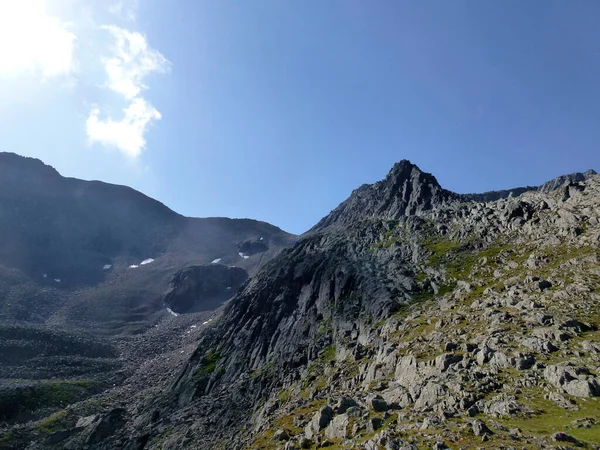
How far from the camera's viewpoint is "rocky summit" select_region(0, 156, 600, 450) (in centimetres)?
3747

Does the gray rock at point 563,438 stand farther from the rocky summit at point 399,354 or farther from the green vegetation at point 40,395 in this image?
the green vegetation at point 40,395

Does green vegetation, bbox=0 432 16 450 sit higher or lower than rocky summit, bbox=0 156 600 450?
lower

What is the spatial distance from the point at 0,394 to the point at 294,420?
104 m

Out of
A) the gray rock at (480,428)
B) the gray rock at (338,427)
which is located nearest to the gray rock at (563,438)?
the gray rock at (480,428)

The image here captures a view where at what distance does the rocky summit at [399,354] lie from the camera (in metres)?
37.5

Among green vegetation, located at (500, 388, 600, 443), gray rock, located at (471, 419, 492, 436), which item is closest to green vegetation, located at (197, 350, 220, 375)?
gray rock, located at (471, 419, 492, 436)

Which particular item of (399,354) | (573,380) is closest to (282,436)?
(399,354)

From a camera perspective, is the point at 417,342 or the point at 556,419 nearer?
the point at 556,419

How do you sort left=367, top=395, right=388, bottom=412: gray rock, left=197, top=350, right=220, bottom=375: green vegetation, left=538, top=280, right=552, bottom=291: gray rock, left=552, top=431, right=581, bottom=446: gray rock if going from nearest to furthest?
1. left=552, top=431, right=581, bottom=446: gray rock
2. left=367, top=395, right=388, bottom=412: gray rock
3. left=538, top=280, right=552, bottom=291: gray rock
4. left=197, top=350, right=220, bottom=375: green vegetation

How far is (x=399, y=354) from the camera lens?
57.9 metres

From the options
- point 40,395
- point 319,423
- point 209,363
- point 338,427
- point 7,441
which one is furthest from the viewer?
point 40,395

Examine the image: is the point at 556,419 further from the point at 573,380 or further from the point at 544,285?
the point at 544,285

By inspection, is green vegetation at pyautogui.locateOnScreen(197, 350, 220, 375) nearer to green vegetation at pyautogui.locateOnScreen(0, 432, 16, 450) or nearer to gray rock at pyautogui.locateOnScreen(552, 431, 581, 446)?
green vegetation at pyautogui.locateOnScreen(0, 432, 16, 450)

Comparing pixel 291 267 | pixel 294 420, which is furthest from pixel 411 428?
pixel 291 267
